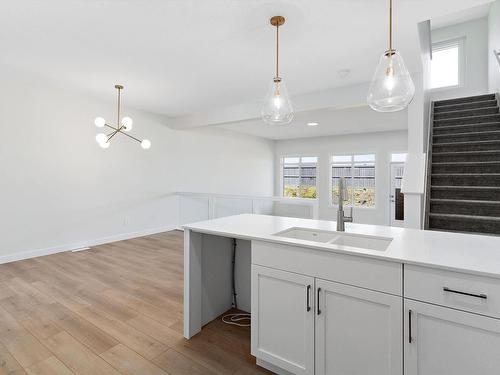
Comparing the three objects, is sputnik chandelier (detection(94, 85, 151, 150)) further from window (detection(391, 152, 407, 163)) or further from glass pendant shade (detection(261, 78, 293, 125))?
window (detection(391, 152, 407, 163))

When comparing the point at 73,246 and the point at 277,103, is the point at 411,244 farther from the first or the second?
the point at 73,246

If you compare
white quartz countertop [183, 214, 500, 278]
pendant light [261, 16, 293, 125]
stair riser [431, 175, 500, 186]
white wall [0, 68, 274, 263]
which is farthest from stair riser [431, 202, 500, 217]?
white wall [0, 68, 274, 263]

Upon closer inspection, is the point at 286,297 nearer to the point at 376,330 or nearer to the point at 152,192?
the point at 376,330

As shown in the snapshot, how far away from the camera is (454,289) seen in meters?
1.12

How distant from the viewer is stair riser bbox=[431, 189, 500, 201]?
308cm

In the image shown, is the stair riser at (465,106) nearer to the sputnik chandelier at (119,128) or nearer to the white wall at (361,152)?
the white wall at (361,152)

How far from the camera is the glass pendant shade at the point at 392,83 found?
174 cm

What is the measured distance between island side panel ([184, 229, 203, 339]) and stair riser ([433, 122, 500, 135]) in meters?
4.39

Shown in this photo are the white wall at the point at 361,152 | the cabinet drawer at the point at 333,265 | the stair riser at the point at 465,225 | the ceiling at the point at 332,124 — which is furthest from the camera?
the white wall at the point at 361,152

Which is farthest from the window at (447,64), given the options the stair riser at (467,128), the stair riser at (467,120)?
the stair riser at (467,128)

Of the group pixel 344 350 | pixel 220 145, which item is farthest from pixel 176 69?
pixel 220 145

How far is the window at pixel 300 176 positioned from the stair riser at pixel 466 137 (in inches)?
173

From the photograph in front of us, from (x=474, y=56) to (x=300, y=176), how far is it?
5151 mm

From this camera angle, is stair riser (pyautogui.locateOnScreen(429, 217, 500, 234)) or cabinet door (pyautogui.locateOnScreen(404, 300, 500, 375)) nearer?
cabinet door (pyautogui.locateOnScreen(404, 300, 500, 375))
